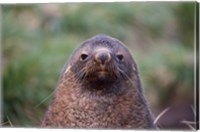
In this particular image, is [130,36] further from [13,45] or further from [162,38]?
[13,45]

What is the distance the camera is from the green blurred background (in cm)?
560

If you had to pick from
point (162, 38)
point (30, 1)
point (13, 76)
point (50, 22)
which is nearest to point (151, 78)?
point (162, 38)

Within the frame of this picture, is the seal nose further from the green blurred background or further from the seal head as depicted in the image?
the green blurred background

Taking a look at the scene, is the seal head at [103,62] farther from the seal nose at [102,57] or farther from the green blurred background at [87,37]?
the green blurred background at [87,37]

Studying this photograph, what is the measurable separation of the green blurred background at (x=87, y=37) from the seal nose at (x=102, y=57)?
0.88 m

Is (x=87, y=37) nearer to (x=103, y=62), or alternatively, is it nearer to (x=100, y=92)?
(x=100, y=92)

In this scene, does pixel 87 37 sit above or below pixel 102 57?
below

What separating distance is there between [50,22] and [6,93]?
3.10ft

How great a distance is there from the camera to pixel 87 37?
625cm

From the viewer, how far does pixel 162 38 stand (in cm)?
670

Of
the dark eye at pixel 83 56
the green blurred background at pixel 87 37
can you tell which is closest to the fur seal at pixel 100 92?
the dark eye at pixel 83 56

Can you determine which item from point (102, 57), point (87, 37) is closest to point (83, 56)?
point (102, 57)

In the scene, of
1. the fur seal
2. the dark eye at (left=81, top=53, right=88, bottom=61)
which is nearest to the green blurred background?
the fur seal

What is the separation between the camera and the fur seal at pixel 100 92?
425 centimetres
